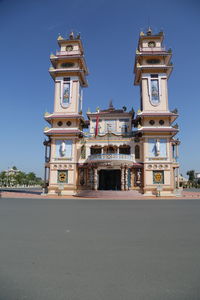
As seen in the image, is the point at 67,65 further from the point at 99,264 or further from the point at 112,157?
the point at 99,264

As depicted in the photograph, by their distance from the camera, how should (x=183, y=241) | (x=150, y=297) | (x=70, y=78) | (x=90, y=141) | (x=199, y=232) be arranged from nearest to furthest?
(x=150, y=297) → (x=183, y=241) → (x=199, y=232) → (x=90, y=141) → (x=70, y=78)

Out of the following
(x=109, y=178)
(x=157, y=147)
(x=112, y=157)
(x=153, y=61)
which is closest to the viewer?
(x=112, y=157)

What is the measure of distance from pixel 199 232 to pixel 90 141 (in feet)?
101

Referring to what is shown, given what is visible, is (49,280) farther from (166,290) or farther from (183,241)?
(183,241)

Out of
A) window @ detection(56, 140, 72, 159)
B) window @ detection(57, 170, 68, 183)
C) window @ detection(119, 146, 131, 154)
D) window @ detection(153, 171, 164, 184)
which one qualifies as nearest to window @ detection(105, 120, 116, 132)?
window @ detection(119, 146, 131, 154)

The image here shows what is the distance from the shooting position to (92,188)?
34.8m

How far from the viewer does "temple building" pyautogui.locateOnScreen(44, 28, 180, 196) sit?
35125 millimetres

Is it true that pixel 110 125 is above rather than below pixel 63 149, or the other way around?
above

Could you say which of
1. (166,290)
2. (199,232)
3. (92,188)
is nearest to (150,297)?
(166,290)

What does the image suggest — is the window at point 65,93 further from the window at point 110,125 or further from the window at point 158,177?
the window at point 158,177

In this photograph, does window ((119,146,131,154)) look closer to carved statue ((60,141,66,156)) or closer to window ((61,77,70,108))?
carved statue ((60,141,66,156))

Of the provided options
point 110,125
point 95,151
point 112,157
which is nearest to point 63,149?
point 95,151

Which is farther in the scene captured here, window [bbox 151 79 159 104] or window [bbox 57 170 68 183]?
window [bbox 151 79 159 104]

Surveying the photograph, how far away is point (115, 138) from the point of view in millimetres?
37375
